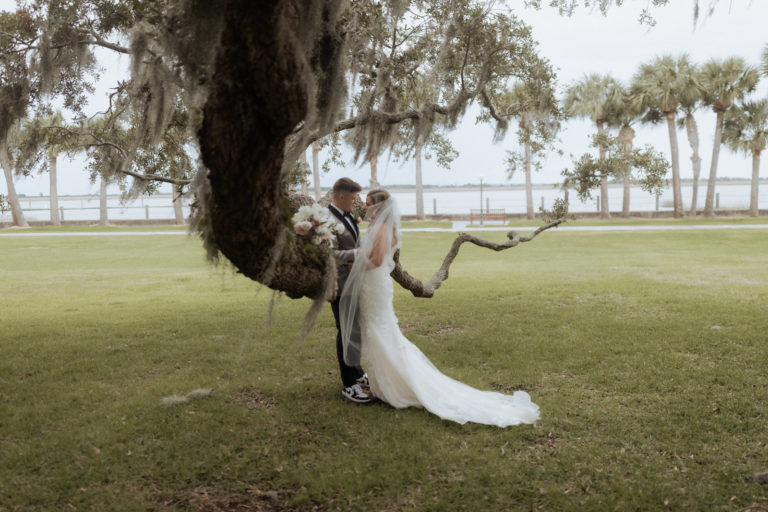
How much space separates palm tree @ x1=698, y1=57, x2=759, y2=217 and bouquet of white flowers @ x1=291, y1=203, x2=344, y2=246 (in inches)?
1283

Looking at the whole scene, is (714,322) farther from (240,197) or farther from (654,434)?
(240,197)

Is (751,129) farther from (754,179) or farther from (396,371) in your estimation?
(396,371)

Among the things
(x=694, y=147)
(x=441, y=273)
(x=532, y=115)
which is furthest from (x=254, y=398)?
(x=694, y=147)

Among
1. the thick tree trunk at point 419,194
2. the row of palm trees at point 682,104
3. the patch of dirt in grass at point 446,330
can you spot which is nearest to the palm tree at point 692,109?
the row of palm trees at point 682,104

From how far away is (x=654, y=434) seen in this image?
4422 millimetres

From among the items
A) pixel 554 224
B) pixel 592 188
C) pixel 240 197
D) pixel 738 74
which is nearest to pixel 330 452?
pixel 240 197

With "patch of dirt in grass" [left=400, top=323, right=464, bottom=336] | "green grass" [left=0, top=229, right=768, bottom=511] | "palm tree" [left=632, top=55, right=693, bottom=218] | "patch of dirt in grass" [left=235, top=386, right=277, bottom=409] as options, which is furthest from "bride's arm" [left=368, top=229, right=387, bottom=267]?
"palm tree" [left=632, top=55, right=693, bottom=218]

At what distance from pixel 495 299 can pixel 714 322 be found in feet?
11.9

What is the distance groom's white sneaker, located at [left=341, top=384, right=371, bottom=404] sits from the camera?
16.8ft

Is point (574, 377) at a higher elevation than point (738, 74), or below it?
below

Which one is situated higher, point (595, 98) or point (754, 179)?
point (595, 98)

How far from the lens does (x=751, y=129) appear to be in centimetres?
3228

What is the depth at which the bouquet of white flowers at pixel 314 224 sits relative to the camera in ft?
13.2

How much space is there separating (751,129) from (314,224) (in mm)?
36015
